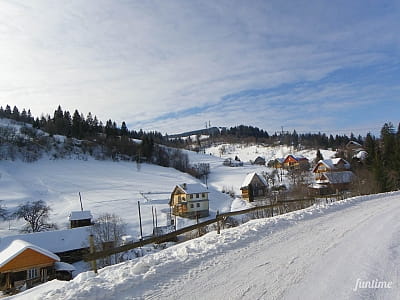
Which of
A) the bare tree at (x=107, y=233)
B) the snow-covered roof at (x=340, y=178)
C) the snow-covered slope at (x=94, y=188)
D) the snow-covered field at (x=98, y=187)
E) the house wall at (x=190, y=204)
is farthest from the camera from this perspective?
the house wall at (x=190, y=204)

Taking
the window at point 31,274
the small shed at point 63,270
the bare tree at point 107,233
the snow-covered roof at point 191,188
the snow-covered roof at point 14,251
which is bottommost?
the small shed at point 63,270

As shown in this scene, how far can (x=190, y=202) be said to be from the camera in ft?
175

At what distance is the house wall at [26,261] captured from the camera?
23234 millimetres

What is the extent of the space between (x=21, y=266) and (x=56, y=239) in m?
10.5

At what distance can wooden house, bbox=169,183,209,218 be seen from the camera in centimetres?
5261

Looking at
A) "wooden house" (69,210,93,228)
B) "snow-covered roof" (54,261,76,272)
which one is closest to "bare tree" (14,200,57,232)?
"wooden house" (69,210,93,228)

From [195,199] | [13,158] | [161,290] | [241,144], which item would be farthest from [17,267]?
[241,144]

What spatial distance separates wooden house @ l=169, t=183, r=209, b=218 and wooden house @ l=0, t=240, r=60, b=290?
1134 inches

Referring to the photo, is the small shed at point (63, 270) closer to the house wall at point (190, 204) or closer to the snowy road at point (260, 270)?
the snowy road at point (260, 270)

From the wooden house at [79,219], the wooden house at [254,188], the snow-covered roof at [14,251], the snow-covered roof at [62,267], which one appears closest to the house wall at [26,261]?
the snow-covered roof at [14,251]


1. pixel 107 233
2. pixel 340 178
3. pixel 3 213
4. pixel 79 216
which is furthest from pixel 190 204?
pixel 3 213

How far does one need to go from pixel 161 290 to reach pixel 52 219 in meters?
48.7

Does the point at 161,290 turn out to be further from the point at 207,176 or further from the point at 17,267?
the point at 207,176

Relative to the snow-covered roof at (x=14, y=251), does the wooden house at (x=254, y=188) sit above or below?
above
